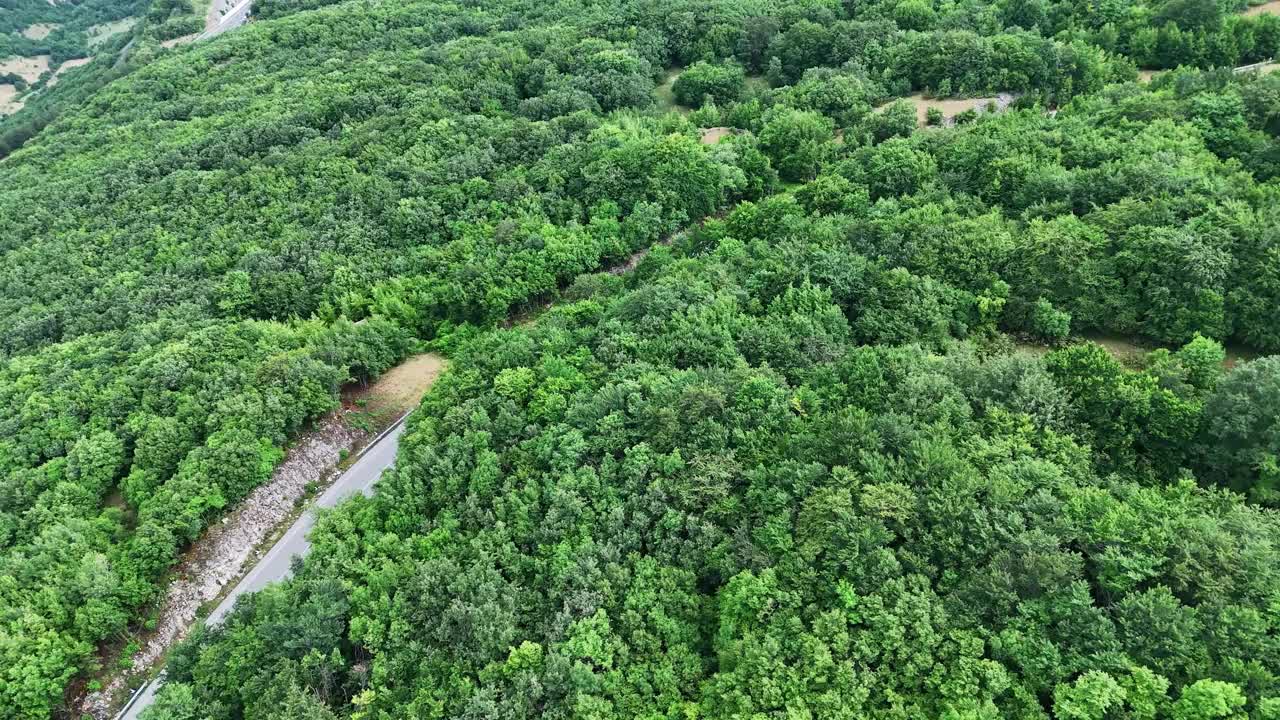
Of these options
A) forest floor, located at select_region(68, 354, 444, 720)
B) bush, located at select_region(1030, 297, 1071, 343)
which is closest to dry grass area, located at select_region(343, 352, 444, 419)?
forest floor, located at select_region(68, 354, 444, 720)

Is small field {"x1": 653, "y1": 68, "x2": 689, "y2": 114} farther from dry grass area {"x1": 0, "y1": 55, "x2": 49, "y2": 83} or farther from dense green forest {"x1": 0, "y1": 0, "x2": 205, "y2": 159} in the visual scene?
dry grass area {"x1": 0, "y1": 55, "x2": 49, "y2": 83}

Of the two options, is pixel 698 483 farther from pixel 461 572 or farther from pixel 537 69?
pixel 537 69

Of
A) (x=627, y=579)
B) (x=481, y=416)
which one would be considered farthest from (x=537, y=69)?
(x=627, y=579)

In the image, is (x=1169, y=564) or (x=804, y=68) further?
(x=804, y=68)

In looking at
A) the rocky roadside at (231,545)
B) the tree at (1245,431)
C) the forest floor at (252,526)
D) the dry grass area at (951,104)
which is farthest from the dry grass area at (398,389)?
the dry grass area at (951,104)

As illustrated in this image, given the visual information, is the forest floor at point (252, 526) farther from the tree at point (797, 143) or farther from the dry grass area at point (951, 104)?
the dry grass area at point (951, 104)

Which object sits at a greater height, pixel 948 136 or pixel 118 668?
pixel 948 136

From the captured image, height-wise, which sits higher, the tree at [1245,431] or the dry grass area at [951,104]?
the dry grass area at [951,104]
